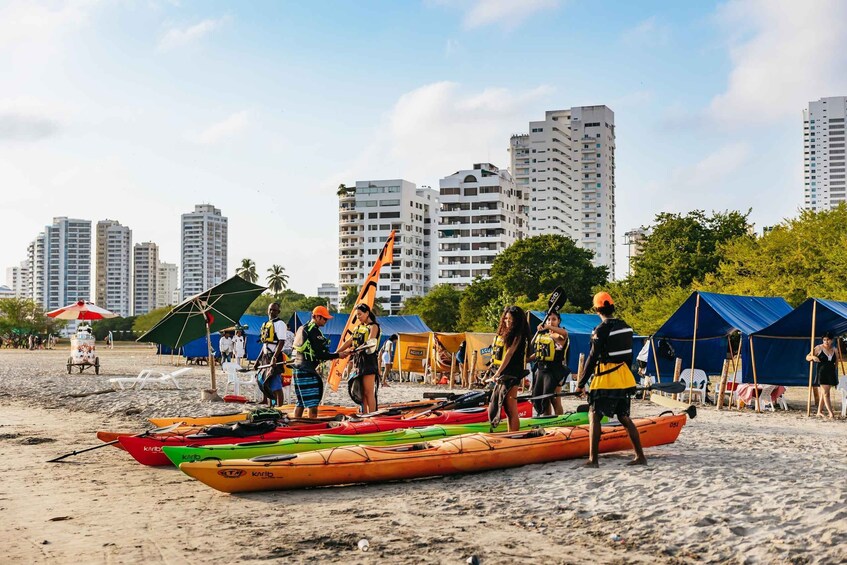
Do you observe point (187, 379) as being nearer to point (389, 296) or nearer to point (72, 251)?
point (389, 296)

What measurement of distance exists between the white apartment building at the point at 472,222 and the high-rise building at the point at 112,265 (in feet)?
336

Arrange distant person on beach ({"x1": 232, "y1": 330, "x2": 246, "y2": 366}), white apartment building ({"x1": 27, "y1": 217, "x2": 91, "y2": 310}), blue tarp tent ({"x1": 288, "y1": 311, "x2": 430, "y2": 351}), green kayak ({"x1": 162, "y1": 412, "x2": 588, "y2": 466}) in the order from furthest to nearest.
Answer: white apartment building ({"x1": 27, "y1": 217, "x2": 91, "y2": 310})
blue tarp tent ({"x1": 288, "y1": 311, "x2": 430, "y2": 351})
distant person on beach ({"x1": 232, "y1": 330, "x2": 246, "y2": 366})
green kayak ({"x1": 162, "y1": 412, "x2": 588, "y2": 466})

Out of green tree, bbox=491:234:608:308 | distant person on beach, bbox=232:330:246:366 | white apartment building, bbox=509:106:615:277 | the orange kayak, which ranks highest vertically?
white apartment building, bbox=509:106:615:277

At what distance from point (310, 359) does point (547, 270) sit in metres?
50.3

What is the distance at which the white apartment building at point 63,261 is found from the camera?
180 meters

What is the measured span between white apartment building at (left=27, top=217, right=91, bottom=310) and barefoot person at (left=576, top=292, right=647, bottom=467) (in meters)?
190

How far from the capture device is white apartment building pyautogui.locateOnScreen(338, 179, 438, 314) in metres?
111

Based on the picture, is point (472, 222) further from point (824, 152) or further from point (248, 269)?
point (824, 152)

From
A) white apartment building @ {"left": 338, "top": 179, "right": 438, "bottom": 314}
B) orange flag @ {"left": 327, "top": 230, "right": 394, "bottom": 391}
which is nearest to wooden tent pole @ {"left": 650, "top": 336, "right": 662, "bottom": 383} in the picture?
orange flag @ {"left": 327, "top": 230, "right": 394, "bottom": 391}

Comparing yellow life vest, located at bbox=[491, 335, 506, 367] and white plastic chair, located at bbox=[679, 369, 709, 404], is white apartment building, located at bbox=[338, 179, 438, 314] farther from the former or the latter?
yellow life vest, located at bbox=[491, 335, 506, 367]

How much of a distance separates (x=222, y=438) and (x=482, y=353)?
14.0m

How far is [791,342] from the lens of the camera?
17.3 meters

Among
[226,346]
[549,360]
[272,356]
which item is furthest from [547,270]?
[549,360]

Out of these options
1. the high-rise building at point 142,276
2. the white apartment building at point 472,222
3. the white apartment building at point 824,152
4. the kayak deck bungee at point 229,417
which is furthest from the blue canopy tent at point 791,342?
the high-rise building at point 142,276
